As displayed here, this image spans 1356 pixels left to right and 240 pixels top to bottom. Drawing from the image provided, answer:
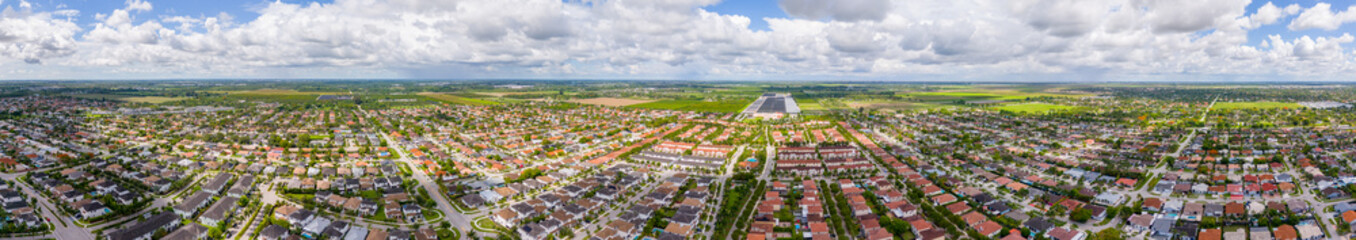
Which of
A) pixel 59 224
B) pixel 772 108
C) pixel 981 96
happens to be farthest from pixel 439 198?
pixel 981 96

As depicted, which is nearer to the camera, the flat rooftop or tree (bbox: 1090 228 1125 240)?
tree (bbox: 1090 228 1125 240)

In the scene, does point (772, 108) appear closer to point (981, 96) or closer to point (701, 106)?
point (701, 106)

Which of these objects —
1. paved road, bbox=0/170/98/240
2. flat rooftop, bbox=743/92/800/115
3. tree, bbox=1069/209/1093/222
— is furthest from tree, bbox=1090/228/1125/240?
flat rooftop, bbox=743/92/800/115

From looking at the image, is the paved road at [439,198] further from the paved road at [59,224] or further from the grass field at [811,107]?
the grass field at [811,107]

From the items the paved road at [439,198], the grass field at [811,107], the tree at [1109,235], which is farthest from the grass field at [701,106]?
the tree at [1109,235]

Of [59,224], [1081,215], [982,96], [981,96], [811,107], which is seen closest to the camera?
[59,224]

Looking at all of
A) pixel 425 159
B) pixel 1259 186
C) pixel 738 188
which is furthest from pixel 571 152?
pixel 1259 186

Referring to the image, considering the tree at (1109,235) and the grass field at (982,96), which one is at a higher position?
the tree at (1109,235)

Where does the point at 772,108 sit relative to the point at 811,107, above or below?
above

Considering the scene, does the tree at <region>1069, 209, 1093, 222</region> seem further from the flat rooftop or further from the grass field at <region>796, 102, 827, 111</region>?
the grass field at <region>796, 102, 827, 111</region>

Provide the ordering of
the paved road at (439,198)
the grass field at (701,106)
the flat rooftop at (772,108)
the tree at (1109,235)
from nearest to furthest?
the tree at (1109,235) → the paved road at (439,198) → the flat rooftop at (772,108) → the grass field at (701,106)

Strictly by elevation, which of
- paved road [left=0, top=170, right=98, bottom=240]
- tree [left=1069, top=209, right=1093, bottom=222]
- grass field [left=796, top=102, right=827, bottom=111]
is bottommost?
grass field [left=796, top=102, right=827, bottom=111]

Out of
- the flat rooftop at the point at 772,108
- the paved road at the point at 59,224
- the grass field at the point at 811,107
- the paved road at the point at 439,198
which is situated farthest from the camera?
the grass field at the point at 811,107

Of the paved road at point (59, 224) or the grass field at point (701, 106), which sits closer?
the paved road at point (59, 224)
